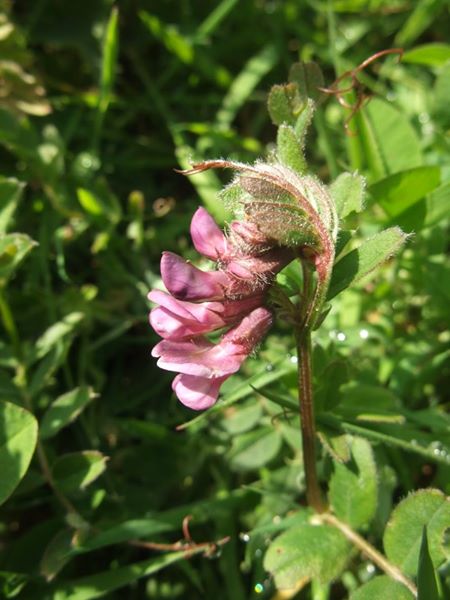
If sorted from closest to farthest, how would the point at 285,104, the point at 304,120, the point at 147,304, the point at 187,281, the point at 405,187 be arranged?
1. the point at 187,281
2. the point at 304,120
3. the point at 285,104
4. the point at 405,187
5. the point at 147,304

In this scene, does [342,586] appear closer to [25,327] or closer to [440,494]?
[440,494]

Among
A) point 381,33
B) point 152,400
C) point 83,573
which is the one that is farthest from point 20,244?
point 381,33

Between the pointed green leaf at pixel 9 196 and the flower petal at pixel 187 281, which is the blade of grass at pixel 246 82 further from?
the flower petal at pixel 187 281

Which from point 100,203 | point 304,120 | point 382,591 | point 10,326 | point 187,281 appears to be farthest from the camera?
point 100,203

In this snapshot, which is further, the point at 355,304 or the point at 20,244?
the point at 355,304

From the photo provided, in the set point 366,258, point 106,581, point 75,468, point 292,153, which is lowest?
point 106,581

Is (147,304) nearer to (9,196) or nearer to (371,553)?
(9,196)

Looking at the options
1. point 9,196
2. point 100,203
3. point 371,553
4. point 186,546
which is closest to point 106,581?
point 186,546
